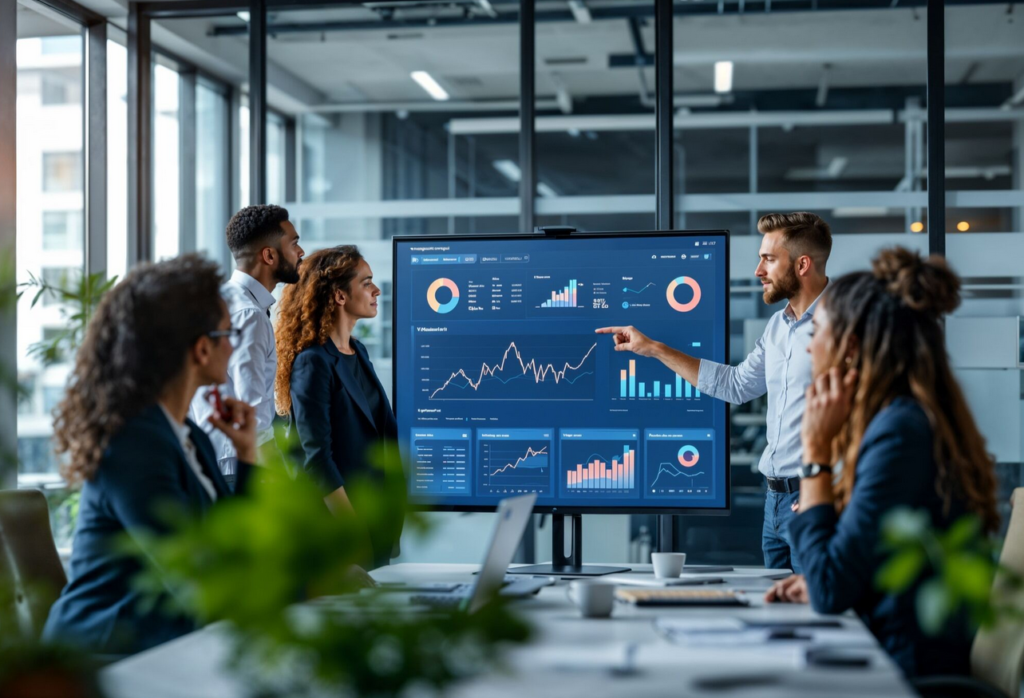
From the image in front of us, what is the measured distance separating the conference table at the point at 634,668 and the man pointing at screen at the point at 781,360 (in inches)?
43.5

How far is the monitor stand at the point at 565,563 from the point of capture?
291cm

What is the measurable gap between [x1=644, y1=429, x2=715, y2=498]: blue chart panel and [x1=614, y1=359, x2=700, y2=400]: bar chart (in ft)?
0.35

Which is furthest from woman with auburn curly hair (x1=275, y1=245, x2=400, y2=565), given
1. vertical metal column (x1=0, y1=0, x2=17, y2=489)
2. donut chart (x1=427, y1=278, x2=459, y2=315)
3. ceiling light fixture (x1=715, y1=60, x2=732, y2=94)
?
ceiling light fixture (x1=715, y1=60, x2=732, y2=94)

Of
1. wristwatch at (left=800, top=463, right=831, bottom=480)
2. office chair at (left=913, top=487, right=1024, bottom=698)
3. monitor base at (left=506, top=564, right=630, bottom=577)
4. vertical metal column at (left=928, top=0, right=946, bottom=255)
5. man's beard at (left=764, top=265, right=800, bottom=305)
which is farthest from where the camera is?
vertical metal column at (left=928, top=0, right=946, bottom=255)

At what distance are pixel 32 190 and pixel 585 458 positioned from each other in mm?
3254

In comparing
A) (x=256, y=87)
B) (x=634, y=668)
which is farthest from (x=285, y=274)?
(x=634, y=668)

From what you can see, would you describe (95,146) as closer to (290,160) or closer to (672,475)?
(290,160)

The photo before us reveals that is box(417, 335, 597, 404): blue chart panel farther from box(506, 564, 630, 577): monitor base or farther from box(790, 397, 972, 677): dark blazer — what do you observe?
box(790, 397, 972, 677): dark blazer

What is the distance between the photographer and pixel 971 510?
2068 mm

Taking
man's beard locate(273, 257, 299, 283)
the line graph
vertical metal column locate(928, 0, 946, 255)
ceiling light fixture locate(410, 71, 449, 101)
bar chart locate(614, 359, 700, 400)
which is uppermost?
ceiling light fixture locate(410, 71, 449, 101)

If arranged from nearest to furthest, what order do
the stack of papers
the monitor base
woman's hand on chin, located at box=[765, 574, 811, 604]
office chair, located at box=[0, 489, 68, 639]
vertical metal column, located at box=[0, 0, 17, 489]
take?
the stack of papers
woman's hand on chin, located at box=[765, 574, 811, 604]
office chair, located at box=[0, 489, 68, 639]
the monitor base
vertical metal column, located at box=[0, 0, 17, 489]

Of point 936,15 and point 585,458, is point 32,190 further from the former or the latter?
point 936,15

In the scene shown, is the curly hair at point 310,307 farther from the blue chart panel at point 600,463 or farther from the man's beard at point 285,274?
the blue chart panel at point 600,463

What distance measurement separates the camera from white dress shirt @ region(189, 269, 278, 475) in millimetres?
3426
